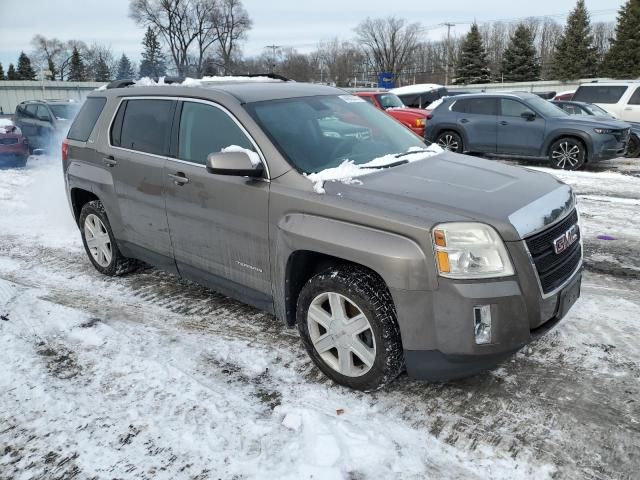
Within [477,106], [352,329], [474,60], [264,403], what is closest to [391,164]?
[352,329]

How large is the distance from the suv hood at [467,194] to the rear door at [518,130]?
28.2 feet

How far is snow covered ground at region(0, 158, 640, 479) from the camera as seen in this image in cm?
261

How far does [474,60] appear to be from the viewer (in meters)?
57.7

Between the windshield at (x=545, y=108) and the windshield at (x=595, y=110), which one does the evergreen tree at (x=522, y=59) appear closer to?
the windshield at (x=595, y=110)

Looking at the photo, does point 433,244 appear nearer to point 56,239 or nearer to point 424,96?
point 56,239

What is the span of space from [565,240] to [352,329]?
137cm

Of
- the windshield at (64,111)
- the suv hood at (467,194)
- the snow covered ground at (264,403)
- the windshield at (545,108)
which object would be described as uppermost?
the windshield at (64,111)

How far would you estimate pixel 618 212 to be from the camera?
725cm

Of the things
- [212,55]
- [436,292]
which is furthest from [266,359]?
[212,55]

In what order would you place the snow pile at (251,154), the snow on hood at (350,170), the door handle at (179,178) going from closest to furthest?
the snow on hood at (350,170), the snow pile at (251,154), the door handle at (179,178)

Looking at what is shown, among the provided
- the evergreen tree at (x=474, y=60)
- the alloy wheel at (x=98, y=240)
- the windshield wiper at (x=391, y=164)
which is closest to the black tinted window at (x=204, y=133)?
the windshield wiper at (x=391, y=164)

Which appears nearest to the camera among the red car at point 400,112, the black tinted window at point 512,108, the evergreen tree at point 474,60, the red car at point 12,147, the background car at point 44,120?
the black tinted window at point 512,108

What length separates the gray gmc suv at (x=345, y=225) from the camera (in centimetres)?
271

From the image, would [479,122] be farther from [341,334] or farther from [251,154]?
[341,334]
